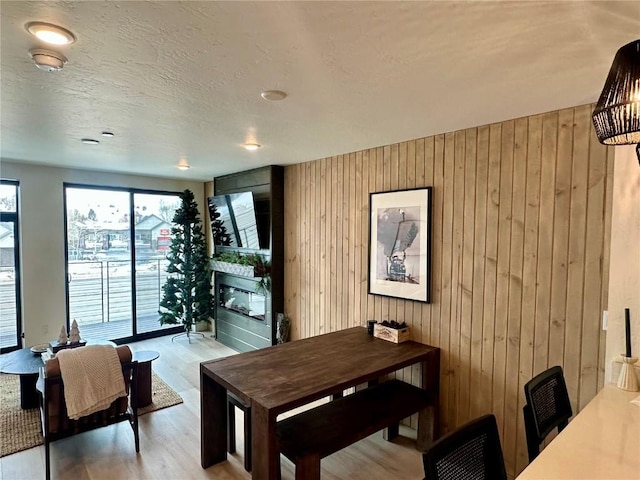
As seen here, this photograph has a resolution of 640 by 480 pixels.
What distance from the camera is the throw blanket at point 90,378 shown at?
2.43 metres

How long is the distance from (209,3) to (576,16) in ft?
4.09

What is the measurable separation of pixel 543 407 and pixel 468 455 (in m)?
0.71

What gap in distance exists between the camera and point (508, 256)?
2502 millimetres

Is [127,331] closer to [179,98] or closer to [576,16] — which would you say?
[179,98]

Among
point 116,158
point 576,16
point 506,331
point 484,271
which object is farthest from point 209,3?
point 116,158

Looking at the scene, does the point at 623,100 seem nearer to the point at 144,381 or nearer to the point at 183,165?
the point at 144,381

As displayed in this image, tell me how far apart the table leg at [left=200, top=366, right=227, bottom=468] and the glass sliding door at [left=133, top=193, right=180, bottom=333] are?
11.4 feet

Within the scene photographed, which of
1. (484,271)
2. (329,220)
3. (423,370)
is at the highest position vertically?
(329,220)

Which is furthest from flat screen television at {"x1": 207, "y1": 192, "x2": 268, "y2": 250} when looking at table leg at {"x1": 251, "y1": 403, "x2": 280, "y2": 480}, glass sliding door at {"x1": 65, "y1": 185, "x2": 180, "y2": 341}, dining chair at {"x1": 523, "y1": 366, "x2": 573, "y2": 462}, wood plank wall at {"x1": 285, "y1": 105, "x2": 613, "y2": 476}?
dining chair at {"x1": 523, "y1": 366, "x2": 573, "y2": 462}

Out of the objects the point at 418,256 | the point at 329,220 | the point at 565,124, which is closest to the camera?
the point at 565,124

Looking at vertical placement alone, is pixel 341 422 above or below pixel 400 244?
below

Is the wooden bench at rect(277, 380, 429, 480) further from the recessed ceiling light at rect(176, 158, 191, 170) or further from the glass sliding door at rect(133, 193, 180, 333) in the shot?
the glass sliding door at rect(133, 193, 180, 333)

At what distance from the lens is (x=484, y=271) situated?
8.61 ft

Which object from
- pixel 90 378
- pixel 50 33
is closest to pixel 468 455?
pixel 50 33
